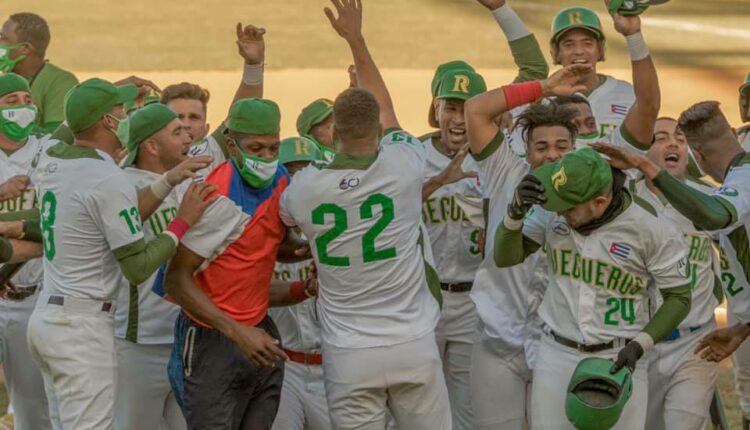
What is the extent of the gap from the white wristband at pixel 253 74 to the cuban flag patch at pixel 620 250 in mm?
2334

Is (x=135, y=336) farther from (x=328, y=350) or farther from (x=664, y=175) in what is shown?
(x=664, y=175)

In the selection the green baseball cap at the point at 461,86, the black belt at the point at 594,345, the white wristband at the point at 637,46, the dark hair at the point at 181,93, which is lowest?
the black belt at the point at 594,345

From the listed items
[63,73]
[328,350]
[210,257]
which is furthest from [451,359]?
[63,73]

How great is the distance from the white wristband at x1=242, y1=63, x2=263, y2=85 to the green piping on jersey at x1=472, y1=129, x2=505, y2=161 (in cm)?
139

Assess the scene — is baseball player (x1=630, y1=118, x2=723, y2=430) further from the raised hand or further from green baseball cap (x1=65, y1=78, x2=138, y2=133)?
green baseball cap (x1=65, y1=78, x2=138, y2=133)

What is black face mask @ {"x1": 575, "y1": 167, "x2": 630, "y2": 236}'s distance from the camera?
6.21 metres

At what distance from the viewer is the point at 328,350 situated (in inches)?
258

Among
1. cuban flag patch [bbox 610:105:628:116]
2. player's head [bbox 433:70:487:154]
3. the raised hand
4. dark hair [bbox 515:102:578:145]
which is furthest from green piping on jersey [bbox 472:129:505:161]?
the raised hand

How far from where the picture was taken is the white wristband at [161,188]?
257 inches

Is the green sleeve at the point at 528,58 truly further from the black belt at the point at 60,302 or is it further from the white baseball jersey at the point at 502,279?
the black belt at the point at 60,302

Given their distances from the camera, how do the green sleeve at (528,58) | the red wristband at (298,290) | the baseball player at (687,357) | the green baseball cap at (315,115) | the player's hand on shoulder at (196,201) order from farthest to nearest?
1. the green baseball cap at (315,115)
2. the green sleeve at (528,58)
3. the baseball player at (687,357)
4. the red wristband at (298,290)
5. the player's hand on shoulder at (196,201)

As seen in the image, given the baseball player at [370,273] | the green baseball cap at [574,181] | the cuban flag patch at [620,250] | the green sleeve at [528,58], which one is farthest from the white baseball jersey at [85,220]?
the green sleeve at [528,58]

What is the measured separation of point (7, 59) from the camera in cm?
884

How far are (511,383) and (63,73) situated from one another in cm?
370
